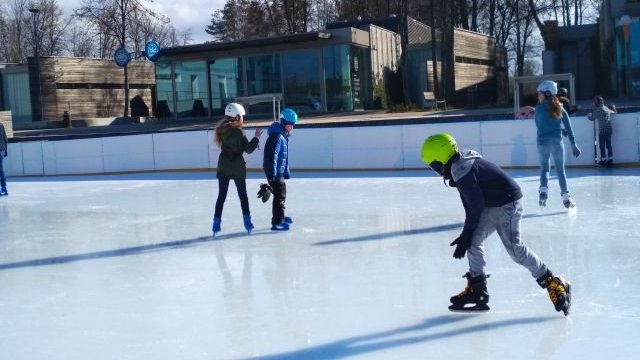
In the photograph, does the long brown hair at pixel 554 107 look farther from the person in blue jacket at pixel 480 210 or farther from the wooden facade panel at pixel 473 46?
the wooden facade panel at pixel 473 46

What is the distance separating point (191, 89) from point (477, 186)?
76.1ft

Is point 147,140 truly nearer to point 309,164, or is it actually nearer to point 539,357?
point 309,164

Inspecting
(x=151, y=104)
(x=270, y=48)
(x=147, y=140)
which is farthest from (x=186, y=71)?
(x=151, y=104)

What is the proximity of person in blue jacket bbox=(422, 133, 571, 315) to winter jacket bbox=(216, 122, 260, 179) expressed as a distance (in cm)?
334

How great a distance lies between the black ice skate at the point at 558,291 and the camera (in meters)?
4.41

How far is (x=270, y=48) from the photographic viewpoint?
988 inches

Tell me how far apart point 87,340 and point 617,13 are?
2333cm

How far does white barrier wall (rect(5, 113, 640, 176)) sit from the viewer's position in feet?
45.3

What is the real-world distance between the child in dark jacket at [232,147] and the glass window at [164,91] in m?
19.7

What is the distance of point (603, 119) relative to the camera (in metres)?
13.2

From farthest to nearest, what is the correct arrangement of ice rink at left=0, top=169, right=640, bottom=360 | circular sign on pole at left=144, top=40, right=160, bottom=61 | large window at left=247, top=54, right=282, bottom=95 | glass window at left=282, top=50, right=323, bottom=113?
circular sign on pole at left=144, top=40, right=160, bottom=61
large window at left=247, top=54, right=282, bottom=95
glass window at left=282, top=50, right=323, bottom=113
ice rink at left=0, top=169, right=640, bottom=360

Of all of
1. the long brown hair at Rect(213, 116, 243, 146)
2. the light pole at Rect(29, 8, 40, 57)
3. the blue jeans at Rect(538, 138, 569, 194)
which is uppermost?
the light pole at Rect(29, 8, 40, 57)

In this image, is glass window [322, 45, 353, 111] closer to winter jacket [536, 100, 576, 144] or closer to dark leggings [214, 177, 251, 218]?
winter jacket [536, 100, 576, 144]

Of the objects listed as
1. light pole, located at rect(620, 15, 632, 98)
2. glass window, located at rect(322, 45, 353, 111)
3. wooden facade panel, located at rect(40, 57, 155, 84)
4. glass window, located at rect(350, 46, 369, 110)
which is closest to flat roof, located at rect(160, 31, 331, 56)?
glass window, located at rect(322, 45, 353, 111)
